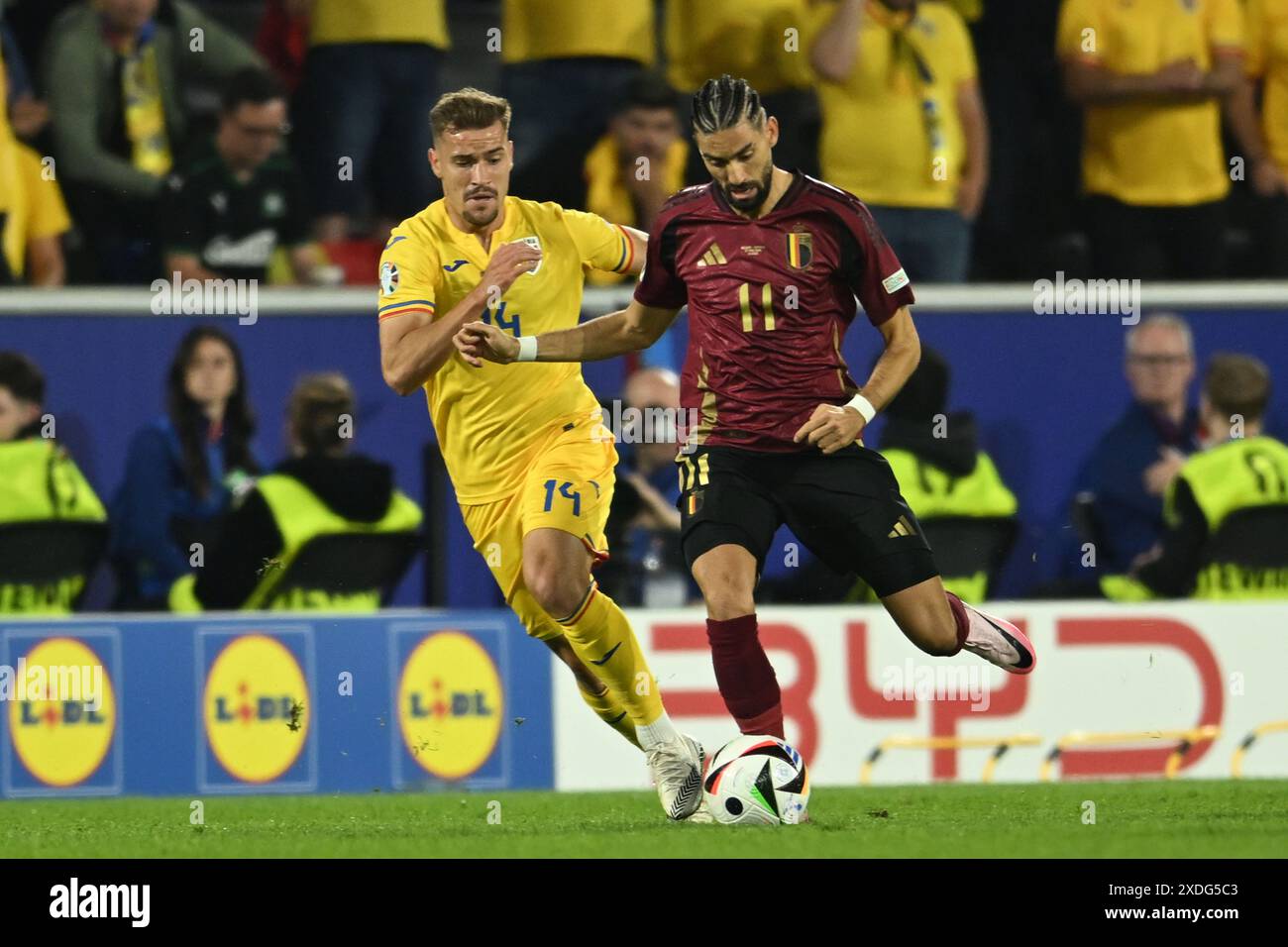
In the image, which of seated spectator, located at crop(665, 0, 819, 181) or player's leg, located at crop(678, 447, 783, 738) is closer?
player's leg, located at crop(678, 447, 783, 738)

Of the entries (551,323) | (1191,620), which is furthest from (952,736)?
(551,323)

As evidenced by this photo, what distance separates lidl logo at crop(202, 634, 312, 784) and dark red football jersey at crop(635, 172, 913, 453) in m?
3.05

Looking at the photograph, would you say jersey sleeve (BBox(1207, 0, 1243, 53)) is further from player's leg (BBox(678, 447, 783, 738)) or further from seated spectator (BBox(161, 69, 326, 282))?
player's leg (BBox(678, 447, 783, 738))

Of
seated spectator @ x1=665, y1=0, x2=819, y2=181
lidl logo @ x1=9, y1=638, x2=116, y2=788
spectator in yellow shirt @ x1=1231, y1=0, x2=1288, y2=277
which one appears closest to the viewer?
lidl logo @ x1=9, y1=638, x2=116, y2=788

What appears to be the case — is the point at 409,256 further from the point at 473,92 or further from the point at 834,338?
the point at 834,338

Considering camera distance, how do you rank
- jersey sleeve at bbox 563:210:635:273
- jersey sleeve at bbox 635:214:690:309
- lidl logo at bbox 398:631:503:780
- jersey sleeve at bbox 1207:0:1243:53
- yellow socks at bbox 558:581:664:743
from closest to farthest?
jersey sleeve at bbox 635:214:690:309 → yellow socks at bbox 558:581:664:743 → jersey sleeve at bbox 563:210:635:273 → lidl logo at bbox 398:631:503:780 → jersey sleeve at bbox 1207:0:1243:53

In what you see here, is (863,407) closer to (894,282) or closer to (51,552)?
(894,282)

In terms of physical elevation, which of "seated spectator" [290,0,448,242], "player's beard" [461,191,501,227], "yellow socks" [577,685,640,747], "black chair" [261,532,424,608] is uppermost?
"seated spectator" [290,0,448,242]

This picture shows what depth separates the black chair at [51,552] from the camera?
948cm

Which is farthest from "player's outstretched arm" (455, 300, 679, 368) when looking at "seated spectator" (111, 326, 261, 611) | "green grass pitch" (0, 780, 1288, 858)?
"seated spectator" (111, 326, 261, 611)

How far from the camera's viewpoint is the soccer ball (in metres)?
6.61

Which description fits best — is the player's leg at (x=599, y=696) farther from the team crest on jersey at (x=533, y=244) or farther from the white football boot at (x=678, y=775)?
the team crest on jersey at (x=533, y=244)

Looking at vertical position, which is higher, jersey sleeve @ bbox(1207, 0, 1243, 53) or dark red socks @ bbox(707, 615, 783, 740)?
jersey sleeve @ bbox(1207, 0, 1243, 53)

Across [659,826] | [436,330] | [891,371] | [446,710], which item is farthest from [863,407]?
[446,710]
